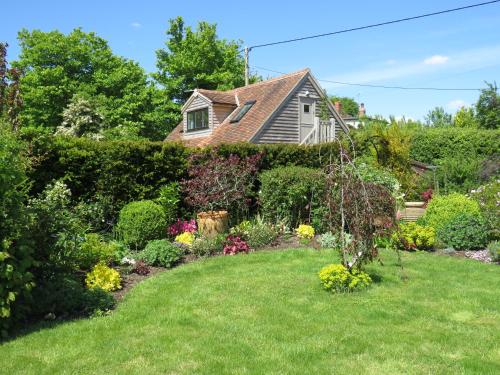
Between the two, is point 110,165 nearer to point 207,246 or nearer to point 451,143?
point 207,246

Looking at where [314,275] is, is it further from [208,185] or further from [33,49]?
[33,49]

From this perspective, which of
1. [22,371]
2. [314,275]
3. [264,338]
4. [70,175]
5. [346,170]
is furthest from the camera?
[70,175]

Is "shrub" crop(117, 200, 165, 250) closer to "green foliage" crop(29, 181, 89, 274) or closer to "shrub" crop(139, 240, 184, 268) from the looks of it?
"shrub" crop(139, 240, 184, 268)

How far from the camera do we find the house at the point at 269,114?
23.5 meters

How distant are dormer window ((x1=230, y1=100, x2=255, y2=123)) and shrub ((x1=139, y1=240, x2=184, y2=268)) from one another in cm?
1663

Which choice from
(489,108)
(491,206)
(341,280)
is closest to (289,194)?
(491,206)

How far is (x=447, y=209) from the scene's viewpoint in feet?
37.1

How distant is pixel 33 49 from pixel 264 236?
98.6 feet

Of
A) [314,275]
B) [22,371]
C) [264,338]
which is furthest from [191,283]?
[22,371]

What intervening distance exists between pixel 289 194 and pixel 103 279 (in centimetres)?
569

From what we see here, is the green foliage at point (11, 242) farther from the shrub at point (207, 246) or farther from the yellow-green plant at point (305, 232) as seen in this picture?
the yellow-green plant at point (305, 232)

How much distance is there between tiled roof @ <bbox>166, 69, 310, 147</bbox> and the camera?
76.0 feet

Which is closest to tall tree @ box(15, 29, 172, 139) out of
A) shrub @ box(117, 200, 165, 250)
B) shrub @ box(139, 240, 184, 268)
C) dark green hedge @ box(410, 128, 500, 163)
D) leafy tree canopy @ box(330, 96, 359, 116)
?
dark green hedge @ box(410, 128, 500, 163)

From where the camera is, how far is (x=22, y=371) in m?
4.45
